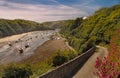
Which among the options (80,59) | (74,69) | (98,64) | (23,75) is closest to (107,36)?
(80,59)

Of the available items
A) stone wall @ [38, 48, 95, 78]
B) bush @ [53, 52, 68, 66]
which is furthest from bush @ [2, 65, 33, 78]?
bush @ [53, 52, 68, 66]

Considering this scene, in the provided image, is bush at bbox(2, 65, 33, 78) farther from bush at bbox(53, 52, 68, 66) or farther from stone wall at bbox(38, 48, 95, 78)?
bush at bbox(53, 52, 68, 66)

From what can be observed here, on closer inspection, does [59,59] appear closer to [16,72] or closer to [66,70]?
[66,70]

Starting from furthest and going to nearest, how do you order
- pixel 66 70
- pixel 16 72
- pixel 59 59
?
pixel 59 59
pixel 16 72
pixel 66 70

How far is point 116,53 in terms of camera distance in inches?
918

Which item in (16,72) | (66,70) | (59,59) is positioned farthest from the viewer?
(59,59)

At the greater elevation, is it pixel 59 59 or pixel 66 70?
pixel 66 70

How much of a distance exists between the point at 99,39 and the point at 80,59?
55.7 m

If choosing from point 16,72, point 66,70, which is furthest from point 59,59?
point 16,72

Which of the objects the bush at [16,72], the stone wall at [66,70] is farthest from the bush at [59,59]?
the bush at [16,72]

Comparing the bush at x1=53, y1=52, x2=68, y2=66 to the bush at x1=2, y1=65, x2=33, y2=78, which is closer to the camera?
the bush at x1=2, y1=65, x2=33, y2=78

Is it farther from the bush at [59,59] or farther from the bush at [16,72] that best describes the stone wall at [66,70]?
the bush at [16,72]

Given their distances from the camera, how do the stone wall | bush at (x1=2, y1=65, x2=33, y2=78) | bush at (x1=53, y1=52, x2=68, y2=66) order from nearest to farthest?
the stone wall
bush at (x1=2, y1=65, x2=33, y2=78)
bush at (x1=53, y1=52, x2=68, y2=66)

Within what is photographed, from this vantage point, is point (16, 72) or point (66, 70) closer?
point (66, 70)
